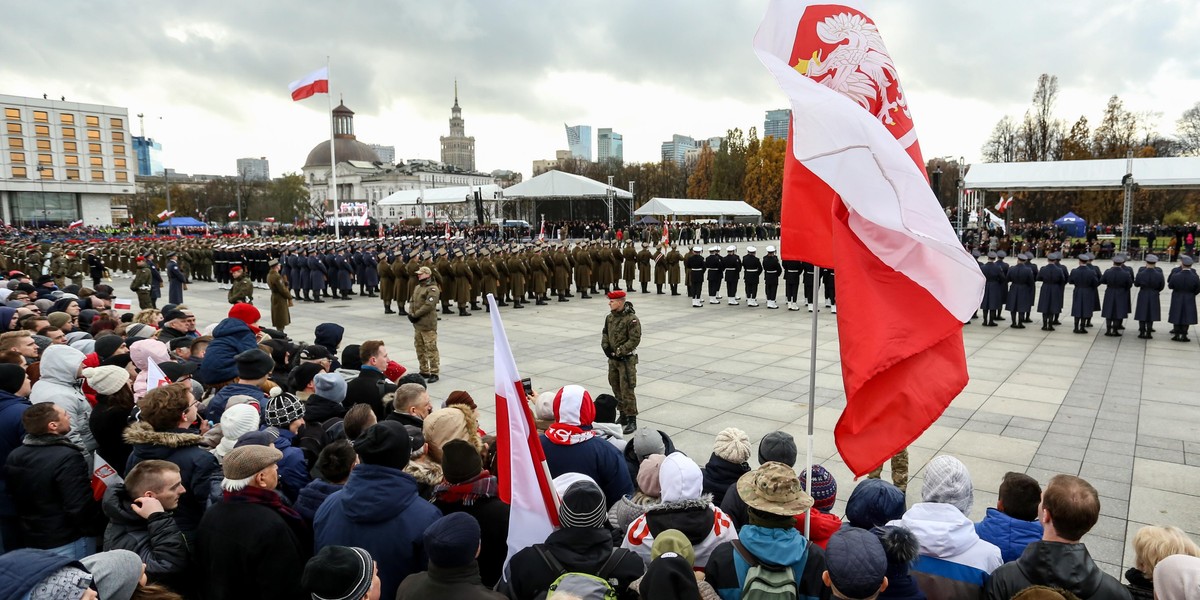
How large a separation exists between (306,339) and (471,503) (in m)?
12.2

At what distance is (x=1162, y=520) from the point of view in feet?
18.1

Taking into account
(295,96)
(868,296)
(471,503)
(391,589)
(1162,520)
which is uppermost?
(295,96)

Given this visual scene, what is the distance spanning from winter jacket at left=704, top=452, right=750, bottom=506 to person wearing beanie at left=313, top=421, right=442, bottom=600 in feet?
5.37

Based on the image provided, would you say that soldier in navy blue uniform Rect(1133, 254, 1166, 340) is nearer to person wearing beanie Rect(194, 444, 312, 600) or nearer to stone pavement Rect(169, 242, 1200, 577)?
stone pavement Rect(169, 242, 1200, 577)

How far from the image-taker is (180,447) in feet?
12.0

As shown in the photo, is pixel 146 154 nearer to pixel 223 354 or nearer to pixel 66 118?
pixel 66 118

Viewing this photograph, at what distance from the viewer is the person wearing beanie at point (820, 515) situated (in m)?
3.35

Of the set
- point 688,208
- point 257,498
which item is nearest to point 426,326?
point 257,498

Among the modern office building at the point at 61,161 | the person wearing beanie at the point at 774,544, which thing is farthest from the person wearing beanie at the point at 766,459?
the modern office building at the point at 61,161

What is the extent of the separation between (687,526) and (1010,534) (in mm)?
1619

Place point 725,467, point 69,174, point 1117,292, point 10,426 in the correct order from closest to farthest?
point 725,467, point 10,426, point 1117,292, point 69,174

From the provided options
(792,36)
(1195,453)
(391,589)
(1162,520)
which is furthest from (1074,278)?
(391,589)

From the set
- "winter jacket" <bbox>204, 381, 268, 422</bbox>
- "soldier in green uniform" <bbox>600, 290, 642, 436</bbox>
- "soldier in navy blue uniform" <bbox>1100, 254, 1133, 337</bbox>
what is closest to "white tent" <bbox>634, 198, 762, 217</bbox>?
"soldier in navy blue uniform" <bbox>1100, 254, 1133, 337</bbox>

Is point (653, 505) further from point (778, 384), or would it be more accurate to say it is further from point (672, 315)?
point (672, 315)
